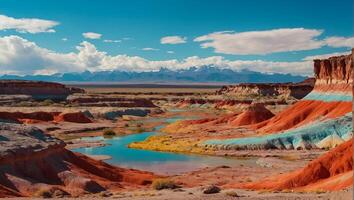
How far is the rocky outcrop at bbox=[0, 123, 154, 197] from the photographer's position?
25984mm

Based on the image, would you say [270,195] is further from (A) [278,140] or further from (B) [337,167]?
(A) [278,140]

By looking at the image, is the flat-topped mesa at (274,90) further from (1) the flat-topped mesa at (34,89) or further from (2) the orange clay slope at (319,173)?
(2) the orange clay slope at (319,173)

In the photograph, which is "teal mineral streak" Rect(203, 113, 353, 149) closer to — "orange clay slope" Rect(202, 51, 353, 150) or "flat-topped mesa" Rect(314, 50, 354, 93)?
"orange clay slope" Rect(202, 51, 353, 150)

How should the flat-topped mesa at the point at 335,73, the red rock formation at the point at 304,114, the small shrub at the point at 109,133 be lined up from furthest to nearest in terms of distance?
the small shrub at the point at 109,133, the flat-topped mesa at the point at 335,73, the red rock formation at the point at 304,114

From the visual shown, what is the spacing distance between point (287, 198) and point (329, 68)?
48.0 meters

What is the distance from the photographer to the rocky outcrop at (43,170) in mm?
25984

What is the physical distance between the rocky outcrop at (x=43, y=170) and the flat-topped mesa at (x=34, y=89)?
10564cm

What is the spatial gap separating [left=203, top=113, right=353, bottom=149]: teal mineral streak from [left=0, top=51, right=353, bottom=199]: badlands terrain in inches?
4.1

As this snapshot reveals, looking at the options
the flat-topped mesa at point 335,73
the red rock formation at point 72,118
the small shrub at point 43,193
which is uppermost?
the flat-topped mesa at point 335,73

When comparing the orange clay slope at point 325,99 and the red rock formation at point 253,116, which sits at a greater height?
the orange clay slope at point 325,99

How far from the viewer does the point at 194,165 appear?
43.7 m

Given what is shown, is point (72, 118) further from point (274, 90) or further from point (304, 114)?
point (274, 90)

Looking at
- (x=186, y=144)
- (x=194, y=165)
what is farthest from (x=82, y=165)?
(x=186, y=144)

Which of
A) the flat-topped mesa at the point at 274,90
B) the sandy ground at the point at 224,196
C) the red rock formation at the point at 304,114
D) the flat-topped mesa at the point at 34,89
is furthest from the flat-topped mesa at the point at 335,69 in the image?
the flat-topped mesa at the point at 34,89
